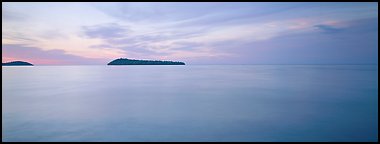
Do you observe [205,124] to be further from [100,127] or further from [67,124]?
[67,124]

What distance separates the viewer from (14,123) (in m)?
10.6

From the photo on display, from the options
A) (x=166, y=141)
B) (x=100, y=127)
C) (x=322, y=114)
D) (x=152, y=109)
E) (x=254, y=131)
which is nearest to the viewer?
(x=166, y=141)

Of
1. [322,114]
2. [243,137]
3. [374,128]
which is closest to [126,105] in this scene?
[243,137]

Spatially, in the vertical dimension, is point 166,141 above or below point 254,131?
below

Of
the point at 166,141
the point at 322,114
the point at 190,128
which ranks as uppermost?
the point at 322,114

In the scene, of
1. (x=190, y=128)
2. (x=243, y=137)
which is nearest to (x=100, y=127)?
(x=190, y=128)

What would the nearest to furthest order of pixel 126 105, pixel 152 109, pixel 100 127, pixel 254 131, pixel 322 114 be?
pixel 254 131 → pixel 100 127 → pixel 322 114 → pixel 152 109 → pixel 126 105

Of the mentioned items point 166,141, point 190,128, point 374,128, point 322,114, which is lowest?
point 166,141

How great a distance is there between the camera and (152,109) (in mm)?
13180

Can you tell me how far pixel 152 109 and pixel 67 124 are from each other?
4295mm

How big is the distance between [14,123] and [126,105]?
5437 mm

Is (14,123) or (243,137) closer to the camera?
(243,137)

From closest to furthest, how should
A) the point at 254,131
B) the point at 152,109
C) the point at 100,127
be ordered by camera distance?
1. the point at 254,131
2. the point at 100,127
3. the point at 152,109

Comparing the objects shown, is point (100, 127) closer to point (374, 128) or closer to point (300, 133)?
point (300, 133)
